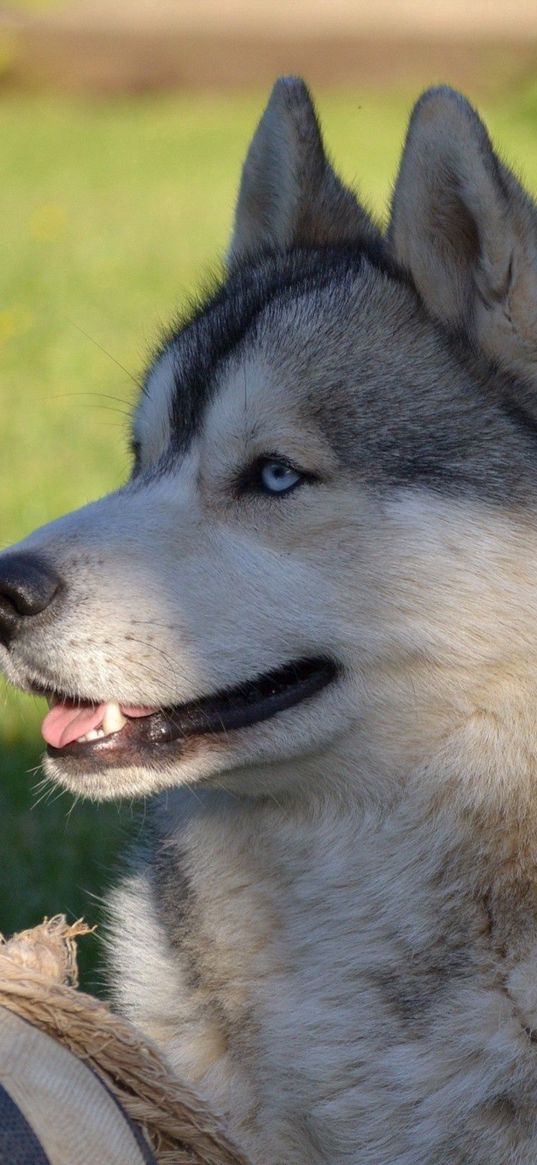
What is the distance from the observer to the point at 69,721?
3.02 m

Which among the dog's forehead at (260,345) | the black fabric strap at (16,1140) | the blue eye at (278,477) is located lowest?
the black fabric strap at (16,1140)

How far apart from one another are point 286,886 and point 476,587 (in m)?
0.79

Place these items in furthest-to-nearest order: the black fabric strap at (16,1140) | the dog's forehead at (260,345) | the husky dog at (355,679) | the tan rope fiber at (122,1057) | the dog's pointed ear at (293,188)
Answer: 1. the dog's pointed ear at (293,188)
2. the dog's forehead at (260,345)
3. the husky dog at (355,679)
4. the tan rope fiber at (122,1057)
5. the black fabric strap at (16,1140)

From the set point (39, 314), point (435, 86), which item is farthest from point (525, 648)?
point (39, 314)

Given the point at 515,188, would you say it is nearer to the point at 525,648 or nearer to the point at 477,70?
the point at 525,648

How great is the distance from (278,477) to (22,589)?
58 centimetres

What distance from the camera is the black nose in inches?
111

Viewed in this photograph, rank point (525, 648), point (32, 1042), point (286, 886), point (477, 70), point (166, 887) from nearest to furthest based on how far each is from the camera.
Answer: point (32, 1042) → point (525, 648) → point (286, 886) → point (166, 887) → point (477, 70)

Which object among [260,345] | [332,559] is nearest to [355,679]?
[332,559]

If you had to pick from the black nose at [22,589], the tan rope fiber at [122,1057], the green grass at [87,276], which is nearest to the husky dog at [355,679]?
the black nose at [22,589]

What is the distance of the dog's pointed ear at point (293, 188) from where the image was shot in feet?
11.9

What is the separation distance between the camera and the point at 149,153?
20.3 m

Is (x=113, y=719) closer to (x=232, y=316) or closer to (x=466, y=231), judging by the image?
(x=232, y=316)

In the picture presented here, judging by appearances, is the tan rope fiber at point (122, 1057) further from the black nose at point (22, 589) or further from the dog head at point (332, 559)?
the black nose at point (22, 589)
